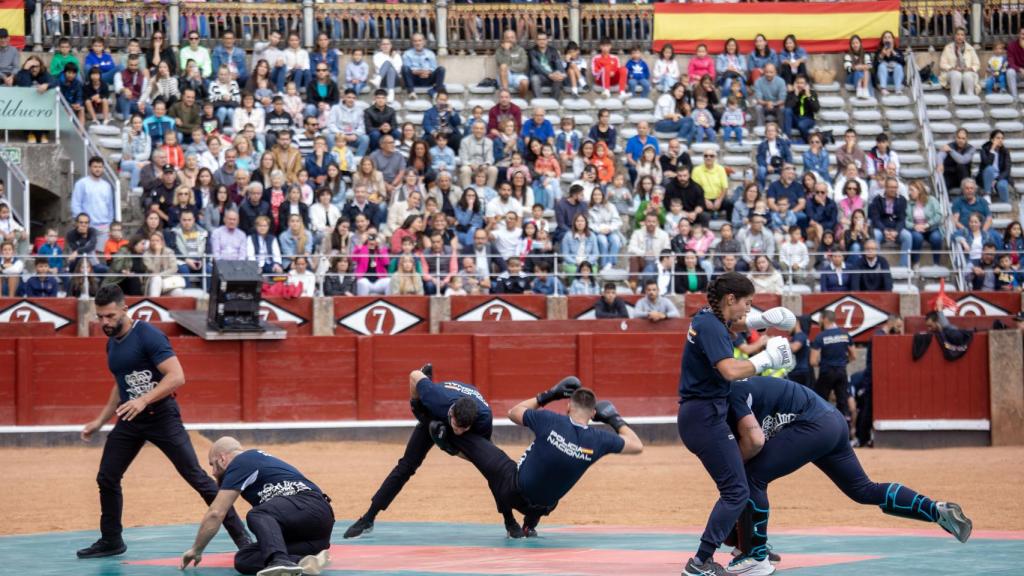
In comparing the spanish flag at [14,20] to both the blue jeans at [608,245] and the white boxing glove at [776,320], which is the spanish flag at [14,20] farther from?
the white boxing glove at [776,320]

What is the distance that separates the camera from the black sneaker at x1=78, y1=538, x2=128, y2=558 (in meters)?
10.5

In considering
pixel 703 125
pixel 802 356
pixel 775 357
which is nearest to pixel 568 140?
pixel 703 125

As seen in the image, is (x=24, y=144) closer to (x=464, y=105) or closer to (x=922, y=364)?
(x=464, y=105)

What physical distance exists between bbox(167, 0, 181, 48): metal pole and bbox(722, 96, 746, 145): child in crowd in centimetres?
959

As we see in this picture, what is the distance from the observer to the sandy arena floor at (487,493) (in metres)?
13.7

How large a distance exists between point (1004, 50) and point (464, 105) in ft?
34.4

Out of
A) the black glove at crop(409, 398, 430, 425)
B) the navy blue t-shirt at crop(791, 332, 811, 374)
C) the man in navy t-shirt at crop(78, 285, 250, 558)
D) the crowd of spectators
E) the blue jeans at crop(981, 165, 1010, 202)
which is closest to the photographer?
the man in navy t-shirt at crop(78, 285, 250, 558)

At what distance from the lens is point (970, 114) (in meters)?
27.8

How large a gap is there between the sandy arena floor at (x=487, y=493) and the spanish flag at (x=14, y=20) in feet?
31.1

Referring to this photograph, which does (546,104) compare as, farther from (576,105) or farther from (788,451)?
(788,451)

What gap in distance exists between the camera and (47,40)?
26.8 metres

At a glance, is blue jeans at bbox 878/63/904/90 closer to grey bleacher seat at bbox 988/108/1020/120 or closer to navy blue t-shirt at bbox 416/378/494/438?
grey bleacher seat at bbox 988/108/1020/120

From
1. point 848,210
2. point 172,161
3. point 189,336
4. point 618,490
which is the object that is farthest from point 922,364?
point 172,161

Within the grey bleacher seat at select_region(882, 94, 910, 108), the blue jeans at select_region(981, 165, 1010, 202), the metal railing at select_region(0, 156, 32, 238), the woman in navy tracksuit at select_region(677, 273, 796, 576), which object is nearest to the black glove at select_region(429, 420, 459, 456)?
the woman in navy tracksuit at select_region(677, 273, 796, 576)
